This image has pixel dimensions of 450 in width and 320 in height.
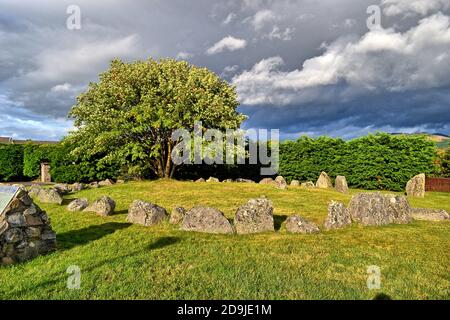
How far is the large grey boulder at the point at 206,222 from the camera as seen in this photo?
11.1 m

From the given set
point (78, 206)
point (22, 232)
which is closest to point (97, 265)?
point (22, 232)

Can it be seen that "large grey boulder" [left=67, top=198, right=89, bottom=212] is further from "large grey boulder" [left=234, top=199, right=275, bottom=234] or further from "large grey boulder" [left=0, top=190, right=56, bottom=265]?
"large grey boulder" [left=234, top=199, right=275, bottom=234]

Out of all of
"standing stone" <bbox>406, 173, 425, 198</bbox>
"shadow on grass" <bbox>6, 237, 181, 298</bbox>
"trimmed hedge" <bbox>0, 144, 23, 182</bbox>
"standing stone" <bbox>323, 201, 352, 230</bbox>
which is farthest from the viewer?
"trimmed hedge" <bbox>0, 144, 23, 182</bbox>

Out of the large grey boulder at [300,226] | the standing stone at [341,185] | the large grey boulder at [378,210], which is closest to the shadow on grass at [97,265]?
the large grey boulder at [300,226]

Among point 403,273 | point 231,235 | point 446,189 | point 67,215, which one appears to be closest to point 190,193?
point 67,215

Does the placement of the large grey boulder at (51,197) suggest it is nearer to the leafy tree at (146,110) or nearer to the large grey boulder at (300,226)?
the leafy tree at (146,110)

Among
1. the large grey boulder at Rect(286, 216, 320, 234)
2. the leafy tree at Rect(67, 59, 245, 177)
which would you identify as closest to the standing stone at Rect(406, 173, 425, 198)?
the leafy tree at Rect(67, 59, 245, 177)

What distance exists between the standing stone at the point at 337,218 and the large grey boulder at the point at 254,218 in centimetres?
205

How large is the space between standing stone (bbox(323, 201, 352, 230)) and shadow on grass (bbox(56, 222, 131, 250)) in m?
7.05

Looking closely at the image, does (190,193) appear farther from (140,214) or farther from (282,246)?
(282,246)

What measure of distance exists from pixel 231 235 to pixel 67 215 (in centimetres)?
731

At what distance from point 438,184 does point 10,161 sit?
1593 inches

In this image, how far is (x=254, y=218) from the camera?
1134 cm

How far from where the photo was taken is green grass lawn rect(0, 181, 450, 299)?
20.7 ft
